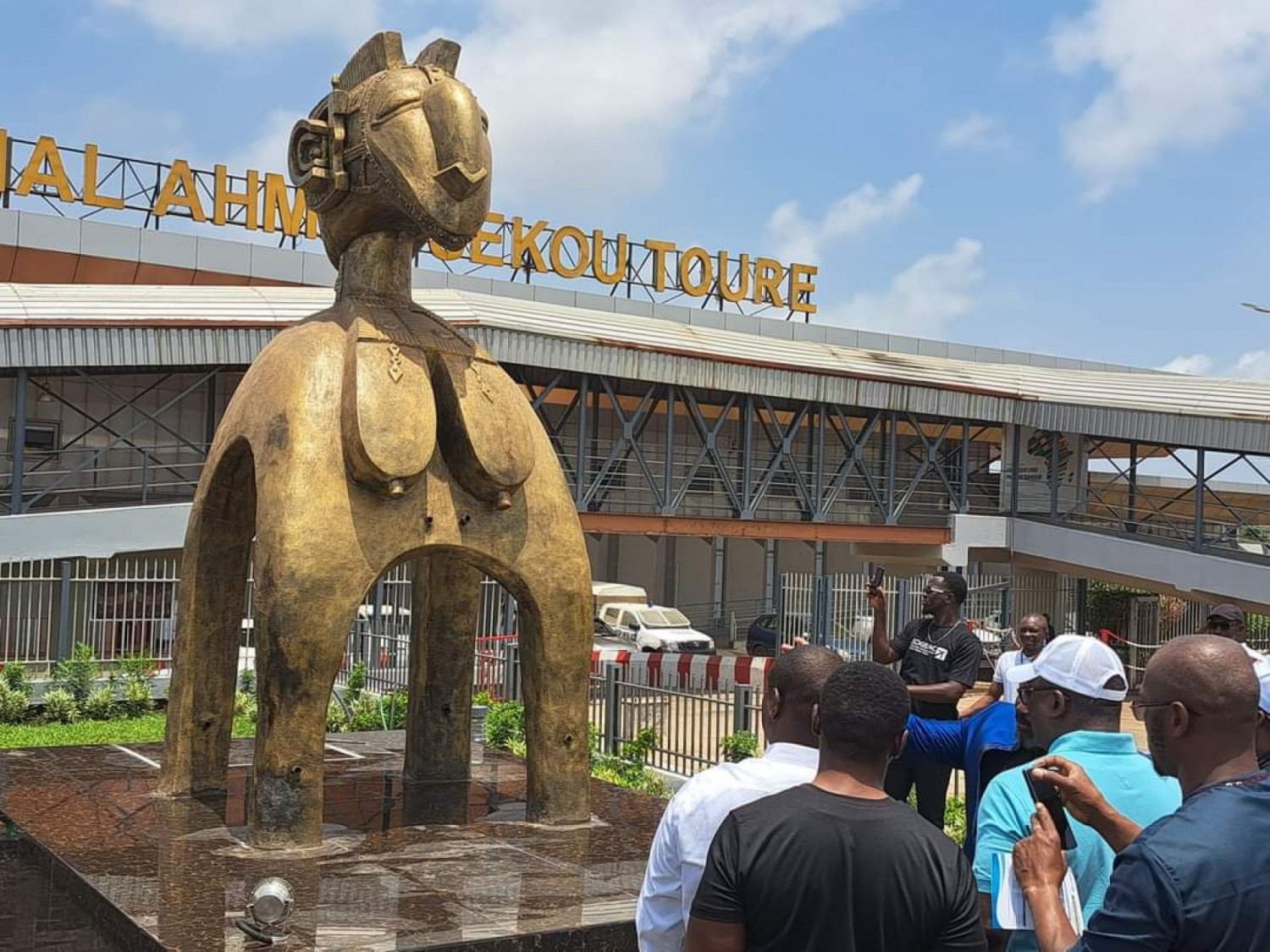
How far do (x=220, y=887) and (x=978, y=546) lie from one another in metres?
26.2

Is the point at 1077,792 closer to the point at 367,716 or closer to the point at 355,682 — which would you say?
the point at 367,716

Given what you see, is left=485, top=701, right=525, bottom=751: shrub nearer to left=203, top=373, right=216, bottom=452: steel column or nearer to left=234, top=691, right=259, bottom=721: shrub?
left=234, top=691, right=259, bottom=721: shrub

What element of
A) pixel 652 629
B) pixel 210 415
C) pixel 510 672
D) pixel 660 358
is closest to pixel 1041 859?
pixel 510 672

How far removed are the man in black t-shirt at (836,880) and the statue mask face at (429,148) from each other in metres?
4.72

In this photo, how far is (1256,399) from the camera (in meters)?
26.4

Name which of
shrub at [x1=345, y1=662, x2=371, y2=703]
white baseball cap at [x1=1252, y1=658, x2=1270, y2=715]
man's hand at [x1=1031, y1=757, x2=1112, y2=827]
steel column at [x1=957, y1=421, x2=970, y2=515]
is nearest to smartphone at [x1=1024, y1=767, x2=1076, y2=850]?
man's hand at [x1=1031, y1=757, x2=1112, y2=827]

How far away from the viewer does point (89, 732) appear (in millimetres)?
15062

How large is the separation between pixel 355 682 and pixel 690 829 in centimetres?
1251

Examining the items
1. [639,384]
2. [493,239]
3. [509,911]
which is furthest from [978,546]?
[509,911]

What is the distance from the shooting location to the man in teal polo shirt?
136 inches

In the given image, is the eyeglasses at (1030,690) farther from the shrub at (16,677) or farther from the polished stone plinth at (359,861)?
the shrub at (16,677)

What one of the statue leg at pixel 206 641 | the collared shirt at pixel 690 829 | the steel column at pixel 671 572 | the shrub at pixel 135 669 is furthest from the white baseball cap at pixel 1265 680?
the steel column at pixel 671 572

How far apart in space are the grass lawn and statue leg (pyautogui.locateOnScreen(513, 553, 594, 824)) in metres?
7.38

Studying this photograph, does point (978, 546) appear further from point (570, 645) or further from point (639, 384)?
Answer: point (570, 645)
